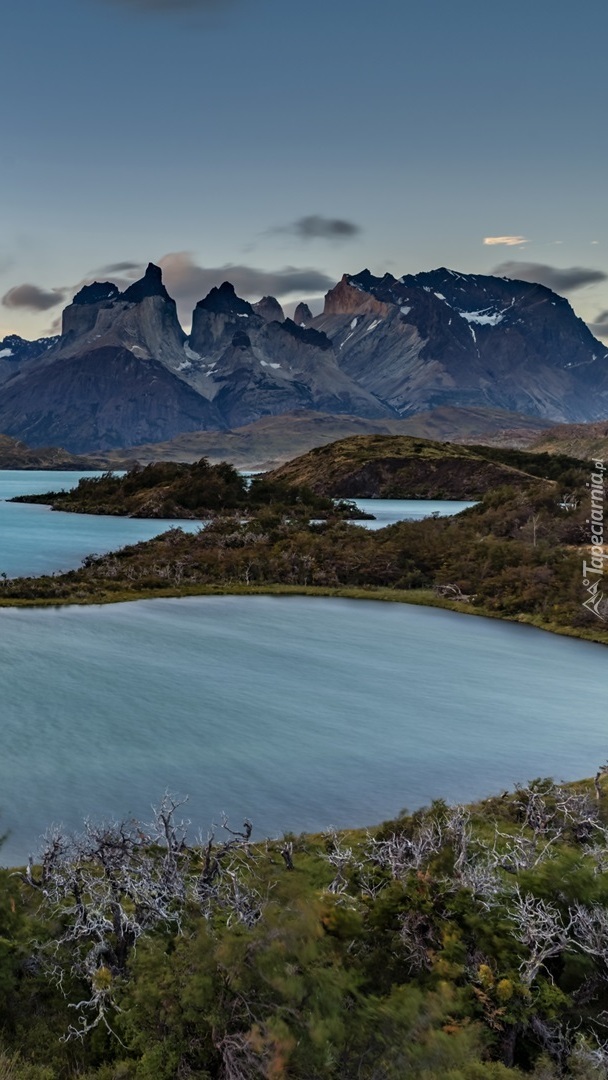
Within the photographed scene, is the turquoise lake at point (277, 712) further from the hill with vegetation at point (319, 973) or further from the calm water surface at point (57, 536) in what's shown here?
the calm water surface at point (57, 536)

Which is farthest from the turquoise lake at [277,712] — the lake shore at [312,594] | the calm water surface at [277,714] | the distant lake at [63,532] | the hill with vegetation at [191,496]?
the hill with vegetation at [191,496]

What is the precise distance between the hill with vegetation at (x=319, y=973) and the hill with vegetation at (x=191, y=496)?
103 m

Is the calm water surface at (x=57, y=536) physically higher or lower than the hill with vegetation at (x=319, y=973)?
higher

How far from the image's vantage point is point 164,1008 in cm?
1341

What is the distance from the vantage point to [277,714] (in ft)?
128

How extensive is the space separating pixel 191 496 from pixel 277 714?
117156 mm

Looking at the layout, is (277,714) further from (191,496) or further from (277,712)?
(191,496)

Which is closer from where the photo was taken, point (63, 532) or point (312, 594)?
point (312, 594)

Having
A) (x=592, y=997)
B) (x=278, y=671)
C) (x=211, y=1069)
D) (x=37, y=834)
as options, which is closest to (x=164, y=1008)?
(x=211, y=1069)

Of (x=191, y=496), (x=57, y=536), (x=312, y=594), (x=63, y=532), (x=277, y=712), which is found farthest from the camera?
(x=191, y=496)

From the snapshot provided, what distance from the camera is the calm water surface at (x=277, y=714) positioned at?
28.5m

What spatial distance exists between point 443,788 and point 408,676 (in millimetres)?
18622

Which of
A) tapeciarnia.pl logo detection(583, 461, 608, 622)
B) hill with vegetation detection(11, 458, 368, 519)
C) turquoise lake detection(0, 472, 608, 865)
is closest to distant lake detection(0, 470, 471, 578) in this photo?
hill with vegetation detection(11, 458, 368, 519)

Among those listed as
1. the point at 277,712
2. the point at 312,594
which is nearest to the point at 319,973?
the point at 277,712
